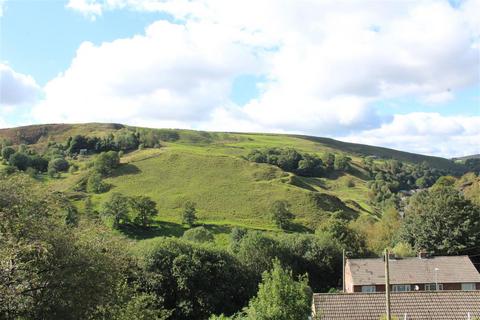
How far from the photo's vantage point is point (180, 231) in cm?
9025

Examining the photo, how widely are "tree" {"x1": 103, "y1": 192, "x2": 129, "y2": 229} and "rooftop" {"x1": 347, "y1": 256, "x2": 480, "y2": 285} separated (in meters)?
51.1

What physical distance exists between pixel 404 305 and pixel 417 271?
947 inches

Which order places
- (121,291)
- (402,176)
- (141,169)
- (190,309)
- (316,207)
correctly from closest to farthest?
(121,291) < (190,309) < (316,207) < (141,169) < (402,176)

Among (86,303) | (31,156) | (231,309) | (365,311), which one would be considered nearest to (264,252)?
(231,309)

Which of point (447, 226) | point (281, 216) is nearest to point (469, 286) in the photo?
point (447, 226)

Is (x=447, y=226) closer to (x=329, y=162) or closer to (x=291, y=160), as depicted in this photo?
(x=291, y=160)

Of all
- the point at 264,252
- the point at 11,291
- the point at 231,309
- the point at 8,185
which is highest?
the point at 8,185

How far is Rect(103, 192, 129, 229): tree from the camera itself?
88062mm

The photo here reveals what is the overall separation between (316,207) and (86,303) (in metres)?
94.8

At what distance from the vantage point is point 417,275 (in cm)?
5081

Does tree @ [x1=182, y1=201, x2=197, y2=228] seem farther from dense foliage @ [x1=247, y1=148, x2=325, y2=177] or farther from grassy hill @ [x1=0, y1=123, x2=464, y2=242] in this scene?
dense foliage @ [x1=247, y1=148, x2=325, y2=177]

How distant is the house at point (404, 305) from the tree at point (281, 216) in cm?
6727

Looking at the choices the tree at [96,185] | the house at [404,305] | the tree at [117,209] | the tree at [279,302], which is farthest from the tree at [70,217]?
the tree at [96,185]

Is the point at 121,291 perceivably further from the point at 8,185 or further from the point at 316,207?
the point at 316,207
